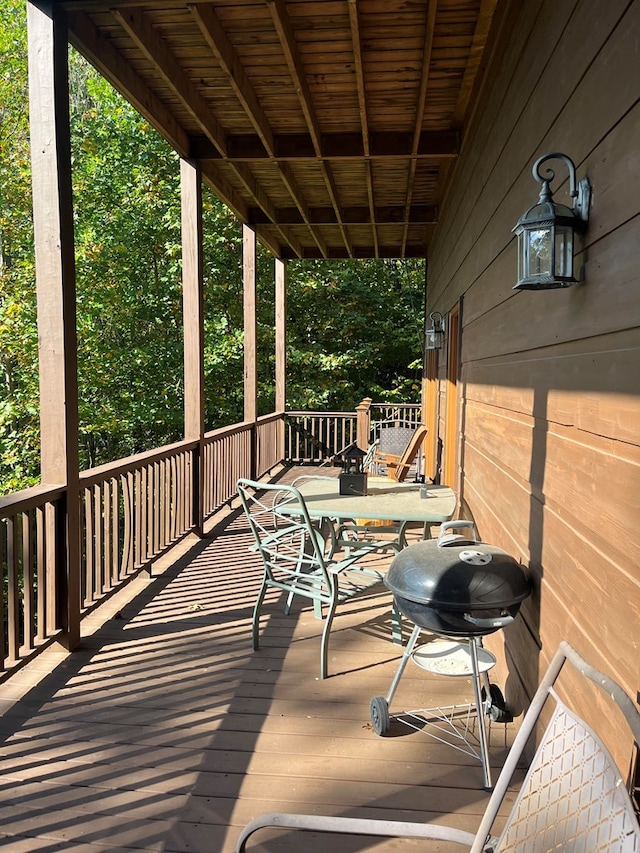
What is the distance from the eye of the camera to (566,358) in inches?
74.1

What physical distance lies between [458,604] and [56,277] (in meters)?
2.32

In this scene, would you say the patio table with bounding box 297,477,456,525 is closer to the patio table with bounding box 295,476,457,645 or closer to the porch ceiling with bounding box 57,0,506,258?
the patio table with bounding box 295,476,457,645

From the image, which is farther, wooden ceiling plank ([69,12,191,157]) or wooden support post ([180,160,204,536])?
wooden support post ([180,160,204,536])

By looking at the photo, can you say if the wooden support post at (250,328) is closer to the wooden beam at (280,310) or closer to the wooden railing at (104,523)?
the wooden railing at (104,523)

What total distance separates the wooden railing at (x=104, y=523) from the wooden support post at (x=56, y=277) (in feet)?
0.09

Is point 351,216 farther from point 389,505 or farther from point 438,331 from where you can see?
point 389,505

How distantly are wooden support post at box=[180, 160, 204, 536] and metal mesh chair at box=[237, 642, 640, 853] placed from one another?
13.8ft

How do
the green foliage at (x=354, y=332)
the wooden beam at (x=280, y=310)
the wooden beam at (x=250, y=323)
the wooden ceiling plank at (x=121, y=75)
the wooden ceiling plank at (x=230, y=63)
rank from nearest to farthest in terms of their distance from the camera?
the wooden ceiling plank at (x=230, y=63), the wooden ceiling plank at (x=121, y=75), the wooden beam at (x=250, y=323), the wooden beam at (x=280, y=310), the green foliage at (x=354, y=332)

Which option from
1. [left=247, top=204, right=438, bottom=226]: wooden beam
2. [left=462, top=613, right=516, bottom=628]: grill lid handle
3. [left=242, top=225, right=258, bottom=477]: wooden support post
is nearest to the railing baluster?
[left=462, top=613, right=516, bottom=628]: grill lid handle

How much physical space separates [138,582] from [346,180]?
13.9 ft

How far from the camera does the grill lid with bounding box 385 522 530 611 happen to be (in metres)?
2.06

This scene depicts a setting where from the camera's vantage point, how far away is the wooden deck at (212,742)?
1.98 m

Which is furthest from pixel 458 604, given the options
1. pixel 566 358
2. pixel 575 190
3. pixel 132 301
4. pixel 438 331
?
pixel 132 301

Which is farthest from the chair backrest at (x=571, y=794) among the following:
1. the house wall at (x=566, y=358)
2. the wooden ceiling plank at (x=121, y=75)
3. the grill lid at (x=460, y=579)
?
the wooden ceiling plank at (x=121, y=75)
